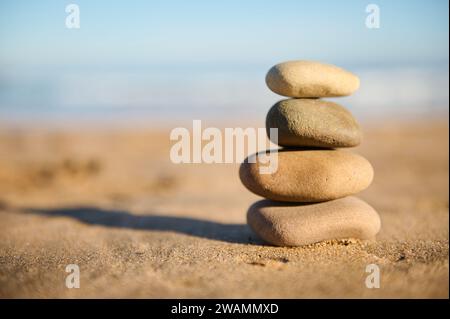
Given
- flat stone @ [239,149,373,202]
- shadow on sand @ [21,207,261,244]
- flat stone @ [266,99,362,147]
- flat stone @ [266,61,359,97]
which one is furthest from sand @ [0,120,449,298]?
flat stone @ [266,61,359,97]

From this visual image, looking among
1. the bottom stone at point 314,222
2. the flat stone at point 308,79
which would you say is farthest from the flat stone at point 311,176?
the flat stone at point 308,79

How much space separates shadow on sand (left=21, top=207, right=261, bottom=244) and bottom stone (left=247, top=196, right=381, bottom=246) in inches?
16.6

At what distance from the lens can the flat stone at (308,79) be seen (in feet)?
A: 16.2

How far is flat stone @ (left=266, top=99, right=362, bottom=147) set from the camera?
4.82 meters

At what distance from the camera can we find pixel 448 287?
336cm

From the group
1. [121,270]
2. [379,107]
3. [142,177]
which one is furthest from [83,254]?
[379,107]

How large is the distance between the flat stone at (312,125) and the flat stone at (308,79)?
0.13 meters

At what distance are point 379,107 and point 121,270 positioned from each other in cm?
2912

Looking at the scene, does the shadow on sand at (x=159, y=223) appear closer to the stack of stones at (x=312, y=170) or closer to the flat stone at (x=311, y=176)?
the stack of stones at (x=312, y=170)

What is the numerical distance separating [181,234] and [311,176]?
6.53 ft

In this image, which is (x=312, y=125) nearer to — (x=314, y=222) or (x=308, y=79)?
(x=308, y=79)

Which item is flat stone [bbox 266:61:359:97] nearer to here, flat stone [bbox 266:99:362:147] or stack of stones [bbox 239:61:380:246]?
stack of stones [bbox 239:61:380:246]

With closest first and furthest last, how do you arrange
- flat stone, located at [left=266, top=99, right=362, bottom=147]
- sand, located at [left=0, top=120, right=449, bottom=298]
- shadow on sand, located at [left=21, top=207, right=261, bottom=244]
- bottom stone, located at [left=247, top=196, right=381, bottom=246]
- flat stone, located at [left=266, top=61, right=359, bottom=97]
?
sand, located at [left=0, top=120, right=449, bottom=298], bottom stone, located at [left=247, top=196, right=381, bottom=246], flat stone, located at [left=266, top=99, right=362, bottom=147], flat stone, located at [left=266, top=61, right=359, bottom=97], shadow on sand, located at [left=21, top=207, right=261, bottom=244]

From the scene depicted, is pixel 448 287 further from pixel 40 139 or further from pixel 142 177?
pixel 40 139
